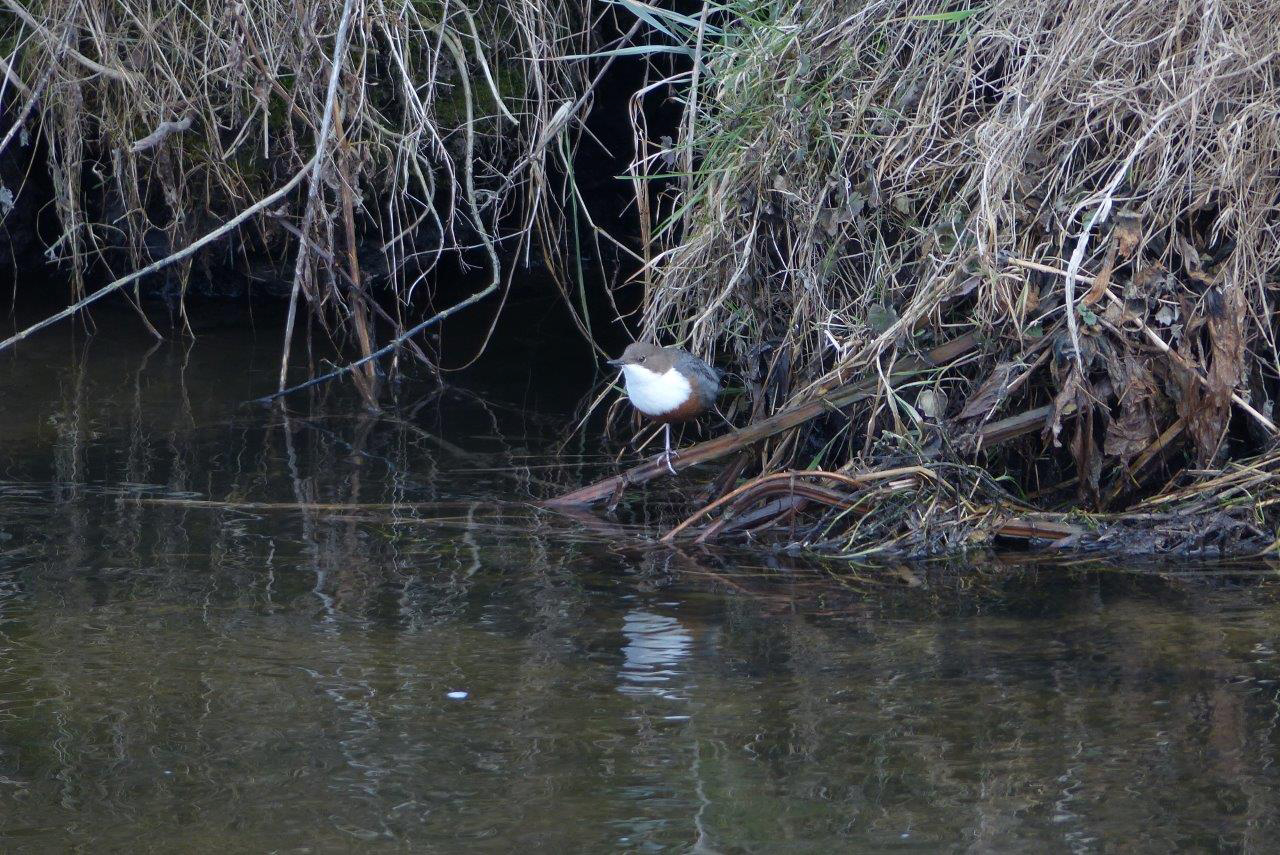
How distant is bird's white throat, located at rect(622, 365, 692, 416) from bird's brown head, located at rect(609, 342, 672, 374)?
0.01m

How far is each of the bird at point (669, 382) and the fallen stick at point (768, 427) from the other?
0.09m

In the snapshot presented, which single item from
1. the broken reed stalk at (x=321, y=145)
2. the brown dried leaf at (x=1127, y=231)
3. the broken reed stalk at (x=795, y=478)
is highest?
the broken reed stalk at (x=321, y=145)

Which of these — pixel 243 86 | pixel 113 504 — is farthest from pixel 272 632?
pixel 243 86

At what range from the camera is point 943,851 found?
7.38 ft

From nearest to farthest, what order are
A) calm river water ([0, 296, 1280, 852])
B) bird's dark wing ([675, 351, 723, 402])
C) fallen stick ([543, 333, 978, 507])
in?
calm river water ([0, 296, 1280, 852]) < fallen stick ([543, 333, 978, 507]) < bird's dark wing ([675, 351, 723, 402])

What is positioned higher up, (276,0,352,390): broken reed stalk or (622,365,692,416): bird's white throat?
(276,0,352,390): broken reed stalk

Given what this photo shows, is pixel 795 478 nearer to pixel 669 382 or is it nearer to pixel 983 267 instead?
pixel 669 382

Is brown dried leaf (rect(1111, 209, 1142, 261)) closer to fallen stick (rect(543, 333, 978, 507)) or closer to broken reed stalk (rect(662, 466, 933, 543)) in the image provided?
fallen stick (rect(543, 333, 978, 507))

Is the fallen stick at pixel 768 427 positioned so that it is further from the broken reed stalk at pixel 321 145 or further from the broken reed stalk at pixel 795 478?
the broken reed stalk at pixel 321 145

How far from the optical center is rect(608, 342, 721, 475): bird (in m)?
4.41

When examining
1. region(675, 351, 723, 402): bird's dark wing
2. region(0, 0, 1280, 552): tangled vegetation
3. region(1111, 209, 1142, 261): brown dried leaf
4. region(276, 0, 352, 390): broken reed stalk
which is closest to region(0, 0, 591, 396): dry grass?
region(276, 0, 352, 390): broken reed stalk

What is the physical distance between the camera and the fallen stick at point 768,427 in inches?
160

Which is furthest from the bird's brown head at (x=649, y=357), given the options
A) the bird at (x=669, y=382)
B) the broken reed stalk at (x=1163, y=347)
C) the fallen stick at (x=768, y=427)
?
the broken reed stalk at (x=1163, y=347)

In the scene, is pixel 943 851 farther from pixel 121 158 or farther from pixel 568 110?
pixel 121 158
